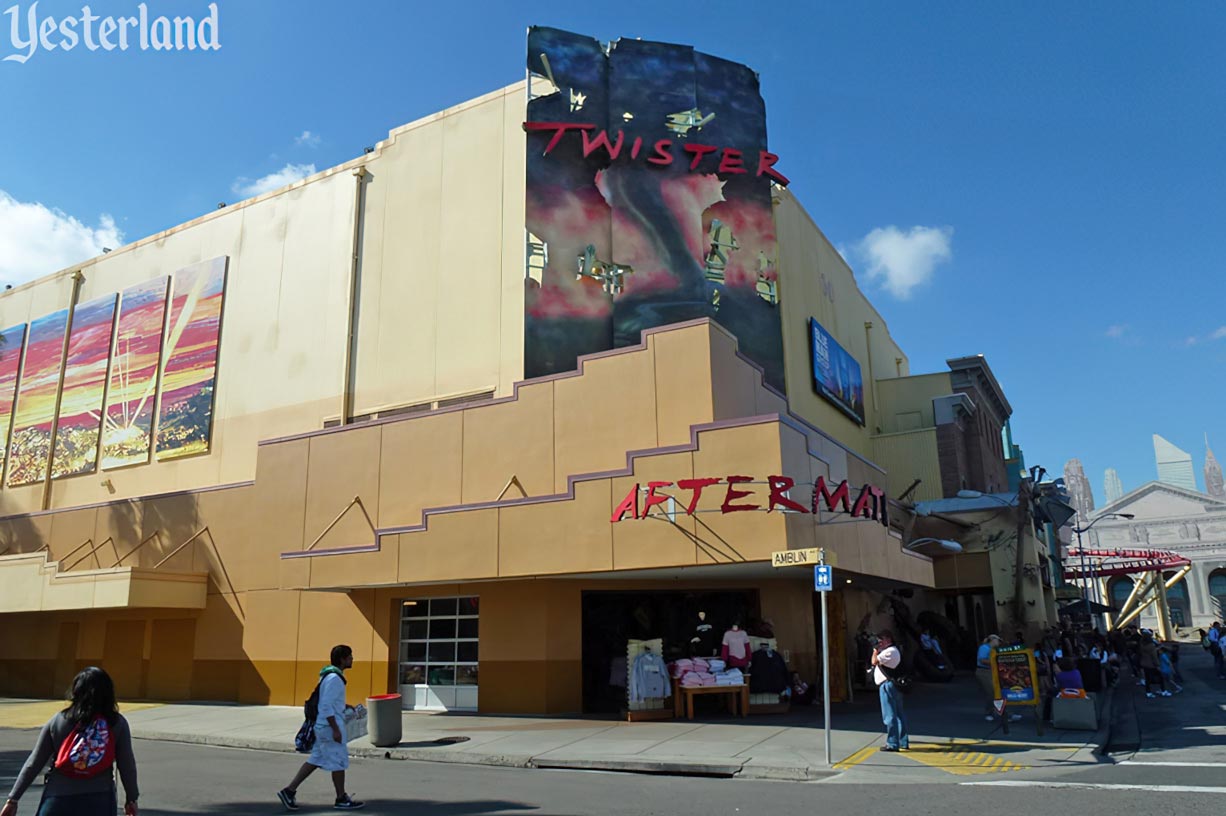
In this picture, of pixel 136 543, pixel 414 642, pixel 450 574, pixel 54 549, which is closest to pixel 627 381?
pixel 450 574

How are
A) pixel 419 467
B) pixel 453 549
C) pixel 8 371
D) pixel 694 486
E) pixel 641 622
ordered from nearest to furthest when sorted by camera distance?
1. pixel 694 486
2. pixel 453 549
3. pixel 641 622
4. pixel 419 467
5. pixel 8 371

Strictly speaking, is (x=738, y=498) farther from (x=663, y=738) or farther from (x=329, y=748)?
(x=329, y=748)

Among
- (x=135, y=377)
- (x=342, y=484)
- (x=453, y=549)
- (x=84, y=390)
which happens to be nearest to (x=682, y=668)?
(x=453, y=549)

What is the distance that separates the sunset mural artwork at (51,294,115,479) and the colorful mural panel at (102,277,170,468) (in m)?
0.69

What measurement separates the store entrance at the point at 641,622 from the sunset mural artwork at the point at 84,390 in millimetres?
22444

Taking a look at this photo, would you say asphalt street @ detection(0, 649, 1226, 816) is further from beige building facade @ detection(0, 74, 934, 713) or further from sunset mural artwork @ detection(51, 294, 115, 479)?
sunset mural artwork @ detection(51, 294, 115, 479)

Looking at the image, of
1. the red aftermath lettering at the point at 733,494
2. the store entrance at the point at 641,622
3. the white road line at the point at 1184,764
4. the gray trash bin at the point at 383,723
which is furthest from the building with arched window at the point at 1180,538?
the gray trash bin at the point at 383,723

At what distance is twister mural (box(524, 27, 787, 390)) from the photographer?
24812mm

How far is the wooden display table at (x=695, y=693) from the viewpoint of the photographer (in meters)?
17.8

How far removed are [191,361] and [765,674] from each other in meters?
22.8

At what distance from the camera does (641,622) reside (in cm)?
2058

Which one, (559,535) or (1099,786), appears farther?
(559,535)

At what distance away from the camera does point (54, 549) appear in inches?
1172

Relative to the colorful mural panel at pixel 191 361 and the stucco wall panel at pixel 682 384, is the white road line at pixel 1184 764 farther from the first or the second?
the colorful mural panel at pixel 191 361
